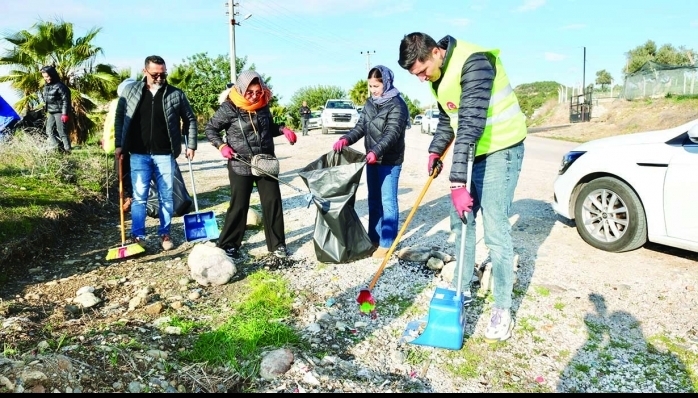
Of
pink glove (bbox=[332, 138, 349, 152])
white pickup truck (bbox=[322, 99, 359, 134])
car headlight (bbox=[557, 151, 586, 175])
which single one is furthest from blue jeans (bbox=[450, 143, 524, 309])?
white pickup truck (bbox=[322, 99, 359, 134])

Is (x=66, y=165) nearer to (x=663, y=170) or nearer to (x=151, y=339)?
(x=151, y=339)

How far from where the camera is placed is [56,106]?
983 cm

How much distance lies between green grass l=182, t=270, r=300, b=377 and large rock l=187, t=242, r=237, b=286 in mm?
297

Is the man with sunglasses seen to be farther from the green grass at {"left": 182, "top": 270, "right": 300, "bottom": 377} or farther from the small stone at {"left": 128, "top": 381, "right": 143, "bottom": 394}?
the small stone at {"left": 128, "top": 381, "right": 143, "bottom": 394}

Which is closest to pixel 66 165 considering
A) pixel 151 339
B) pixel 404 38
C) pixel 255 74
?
pixel 255 74

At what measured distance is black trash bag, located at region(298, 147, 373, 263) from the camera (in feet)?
14.8

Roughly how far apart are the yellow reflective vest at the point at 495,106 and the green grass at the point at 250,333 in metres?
1.77

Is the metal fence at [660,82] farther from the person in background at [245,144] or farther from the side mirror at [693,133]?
the person in background at [245,144]

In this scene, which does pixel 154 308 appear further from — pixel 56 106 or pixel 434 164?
pixel 56 106

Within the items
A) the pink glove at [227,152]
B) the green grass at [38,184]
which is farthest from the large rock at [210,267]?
the green grass at [38,184]

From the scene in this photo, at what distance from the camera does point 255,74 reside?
178 inches

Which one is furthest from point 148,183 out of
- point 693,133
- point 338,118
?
point 338,118

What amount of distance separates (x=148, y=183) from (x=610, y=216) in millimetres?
4708

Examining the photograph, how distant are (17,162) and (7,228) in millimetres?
3537
